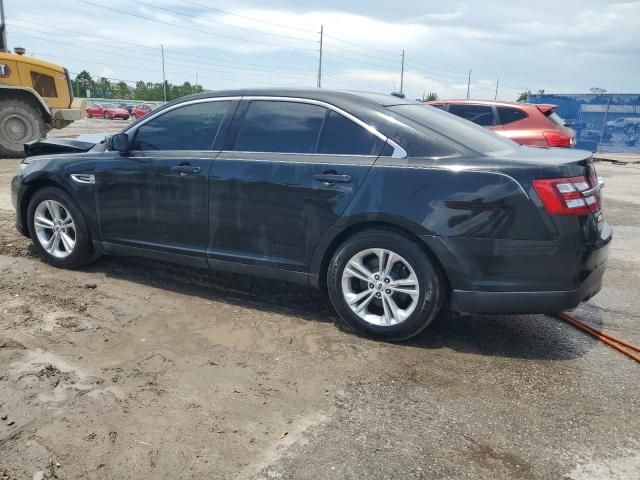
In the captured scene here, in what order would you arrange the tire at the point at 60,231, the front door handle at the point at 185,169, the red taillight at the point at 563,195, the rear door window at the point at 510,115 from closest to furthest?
the red taillight at the point at 563,195 < the front door handle at the point at 185,169 < the tire at the point at 60,231 < the rear door window at the point at 510,115

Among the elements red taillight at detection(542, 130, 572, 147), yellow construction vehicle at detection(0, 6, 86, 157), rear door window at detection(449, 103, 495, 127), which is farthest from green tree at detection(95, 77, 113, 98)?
red taillight at detection(542, 130, 572, 147)

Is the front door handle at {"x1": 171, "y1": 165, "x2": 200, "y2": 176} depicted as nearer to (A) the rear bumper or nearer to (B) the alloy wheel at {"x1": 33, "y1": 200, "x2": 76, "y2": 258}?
(B) the alloy wheel at {"x1": 33, "y1": 200, "x2": 76, "y2": 258}

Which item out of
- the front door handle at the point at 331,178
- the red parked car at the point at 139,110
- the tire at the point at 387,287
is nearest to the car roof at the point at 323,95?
the front door handle at the point at 331,178

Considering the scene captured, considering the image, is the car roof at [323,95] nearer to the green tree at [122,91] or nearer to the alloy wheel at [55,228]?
the alloy wheel at [55,228]

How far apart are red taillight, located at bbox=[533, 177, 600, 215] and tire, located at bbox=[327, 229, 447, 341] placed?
0.76m

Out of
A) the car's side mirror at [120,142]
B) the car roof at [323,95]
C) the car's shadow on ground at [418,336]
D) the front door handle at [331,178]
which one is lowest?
the car's shadow on ground at [418,336]

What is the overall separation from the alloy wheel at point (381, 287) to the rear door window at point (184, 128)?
1.53 m

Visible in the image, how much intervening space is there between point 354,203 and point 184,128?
5.45 feet

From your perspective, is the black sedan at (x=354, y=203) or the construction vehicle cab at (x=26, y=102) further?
the construction vehicle cab at (x=26, y=102)

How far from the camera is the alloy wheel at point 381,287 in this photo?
3.56 m

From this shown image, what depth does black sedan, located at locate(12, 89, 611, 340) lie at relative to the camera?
3289mm

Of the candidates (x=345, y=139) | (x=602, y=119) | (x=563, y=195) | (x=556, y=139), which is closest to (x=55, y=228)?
(x=345, y=139)

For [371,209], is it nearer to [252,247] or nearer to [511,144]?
[252,247]

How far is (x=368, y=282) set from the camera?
12.1 feet
